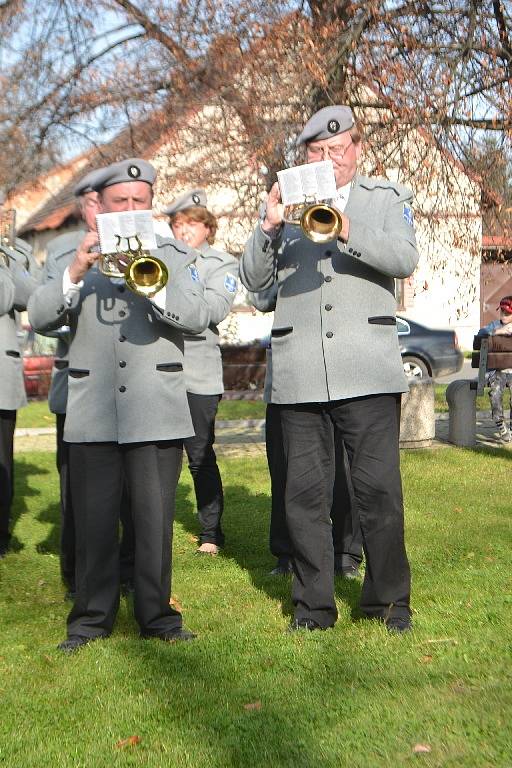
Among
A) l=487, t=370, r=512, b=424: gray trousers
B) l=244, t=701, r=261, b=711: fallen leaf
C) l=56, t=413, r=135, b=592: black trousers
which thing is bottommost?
l=244, t=701, r=261, b=711: fallen leaf

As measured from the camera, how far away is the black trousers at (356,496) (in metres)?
5.04

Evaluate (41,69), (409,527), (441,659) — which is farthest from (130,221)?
(41,69)

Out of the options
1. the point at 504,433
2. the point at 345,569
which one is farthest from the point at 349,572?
the point at 504,433

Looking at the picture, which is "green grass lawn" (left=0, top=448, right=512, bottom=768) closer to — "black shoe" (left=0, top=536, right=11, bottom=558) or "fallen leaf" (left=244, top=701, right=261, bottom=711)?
"fallen leaf" (left=244, top=701, right=261, bottom=711)

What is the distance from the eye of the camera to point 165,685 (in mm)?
4508

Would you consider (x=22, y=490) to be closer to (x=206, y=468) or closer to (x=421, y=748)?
(x=206, y=468)

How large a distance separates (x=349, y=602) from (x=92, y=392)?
1679mm

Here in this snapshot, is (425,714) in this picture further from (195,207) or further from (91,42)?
(91,42)

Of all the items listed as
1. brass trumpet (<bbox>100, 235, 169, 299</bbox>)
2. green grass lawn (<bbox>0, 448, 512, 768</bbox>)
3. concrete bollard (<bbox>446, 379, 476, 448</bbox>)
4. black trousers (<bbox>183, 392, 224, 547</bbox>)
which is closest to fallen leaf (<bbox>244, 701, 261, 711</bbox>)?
green grass lawn (<bbox>0, 448, 512, 768</bbox>)

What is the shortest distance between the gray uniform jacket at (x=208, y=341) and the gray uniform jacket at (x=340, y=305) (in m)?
1.95

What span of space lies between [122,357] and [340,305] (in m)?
1.01

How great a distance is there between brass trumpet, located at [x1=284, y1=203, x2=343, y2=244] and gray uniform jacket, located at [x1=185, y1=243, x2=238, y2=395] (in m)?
2.43

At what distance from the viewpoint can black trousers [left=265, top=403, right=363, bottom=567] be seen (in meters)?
6.39

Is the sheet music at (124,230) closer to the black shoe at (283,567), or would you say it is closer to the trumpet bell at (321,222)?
the trumpet bell at (321,222)
